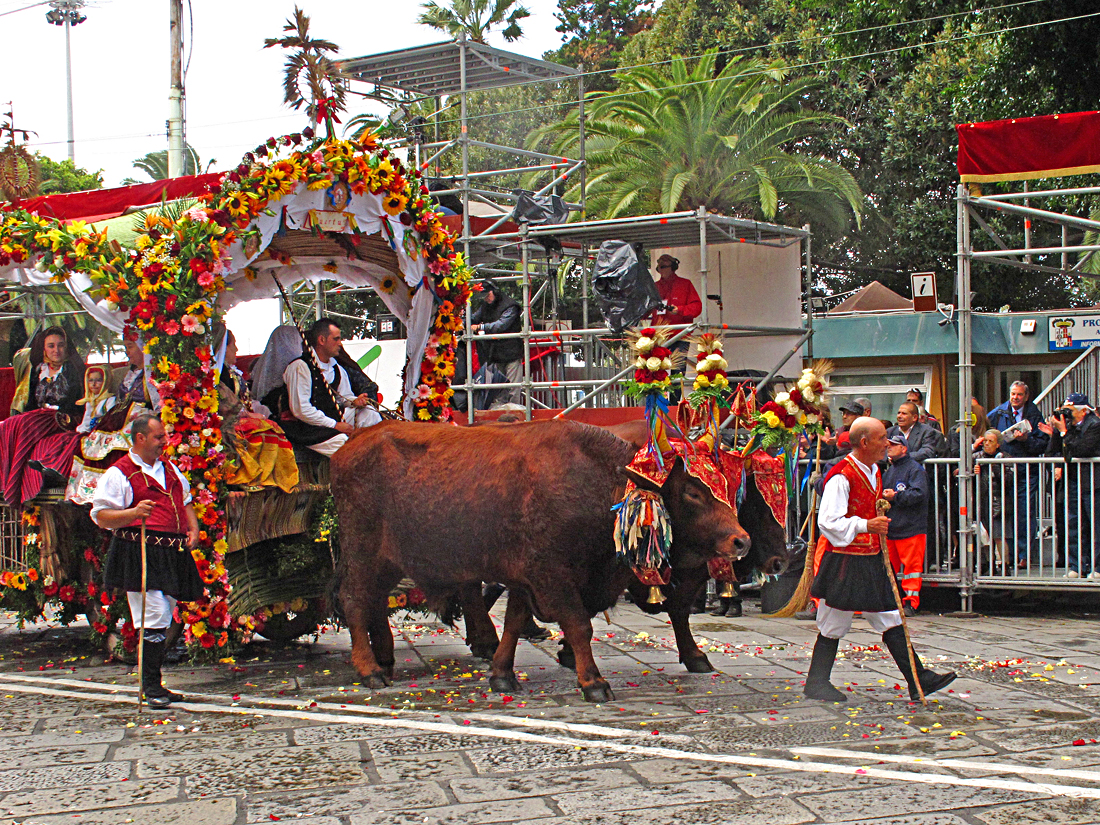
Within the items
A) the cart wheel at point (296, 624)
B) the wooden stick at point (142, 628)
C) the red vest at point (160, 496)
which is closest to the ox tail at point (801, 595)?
the cart wheel at point (296, 624)

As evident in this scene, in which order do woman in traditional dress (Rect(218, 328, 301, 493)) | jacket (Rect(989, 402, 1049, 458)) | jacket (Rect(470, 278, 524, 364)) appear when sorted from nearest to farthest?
woman in traditional dress (Rect(218, 328, 301, 493))
jacket (Rect(989, 402, 1049, 458))
jacket (Rect(470, 278, 524, 364))

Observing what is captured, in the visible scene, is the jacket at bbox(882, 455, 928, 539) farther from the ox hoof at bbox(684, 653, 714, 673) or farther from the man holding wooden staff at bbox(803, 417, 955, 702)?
the man holding wooden staff at bbox(803, 417, 955, 702)

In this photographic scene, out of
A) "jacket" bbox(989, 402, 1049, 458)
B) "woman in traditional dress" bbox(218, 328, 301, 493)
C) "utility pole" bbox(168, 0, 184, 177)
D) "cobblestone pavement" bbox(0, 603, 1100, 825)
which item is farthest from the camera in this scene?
"utility pole" bbox(168, 0, 184, 177)

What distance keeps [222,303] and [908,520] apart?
608 cm

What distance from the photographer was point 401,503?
7.86 meters

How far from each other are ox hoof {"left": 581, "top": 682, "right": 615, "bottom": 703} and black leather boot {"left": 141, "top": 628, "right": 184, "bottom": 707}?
8.17 ft

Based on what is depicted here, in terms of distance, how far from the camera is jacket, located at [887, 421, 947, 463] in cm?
1115

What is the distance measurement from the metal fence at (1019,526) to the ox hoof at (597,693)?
15.8 feet

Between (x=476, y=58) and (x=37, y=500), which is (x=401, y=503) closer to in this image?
(x=37, y=500)

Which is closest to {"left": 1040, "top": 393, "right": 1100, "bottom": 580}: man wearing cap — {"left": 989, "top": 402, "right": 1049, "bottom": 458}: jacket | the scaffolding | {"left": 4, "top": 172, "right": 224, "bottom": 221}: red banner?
{"left": 989, "top": 402, "right": 1049, "bottom": 458}: jacket

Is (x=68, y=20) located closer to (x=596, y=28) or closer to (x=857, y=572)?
(x=596, y=28)

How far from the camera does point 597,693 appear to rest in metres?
7.08

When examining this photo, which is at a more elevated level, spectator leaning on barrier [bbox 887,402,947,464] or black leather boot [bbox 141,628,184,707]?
spectator leaning on barrier [bbox 887,402,947,464]

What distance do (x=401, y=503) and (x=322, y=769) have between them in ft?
7.83
